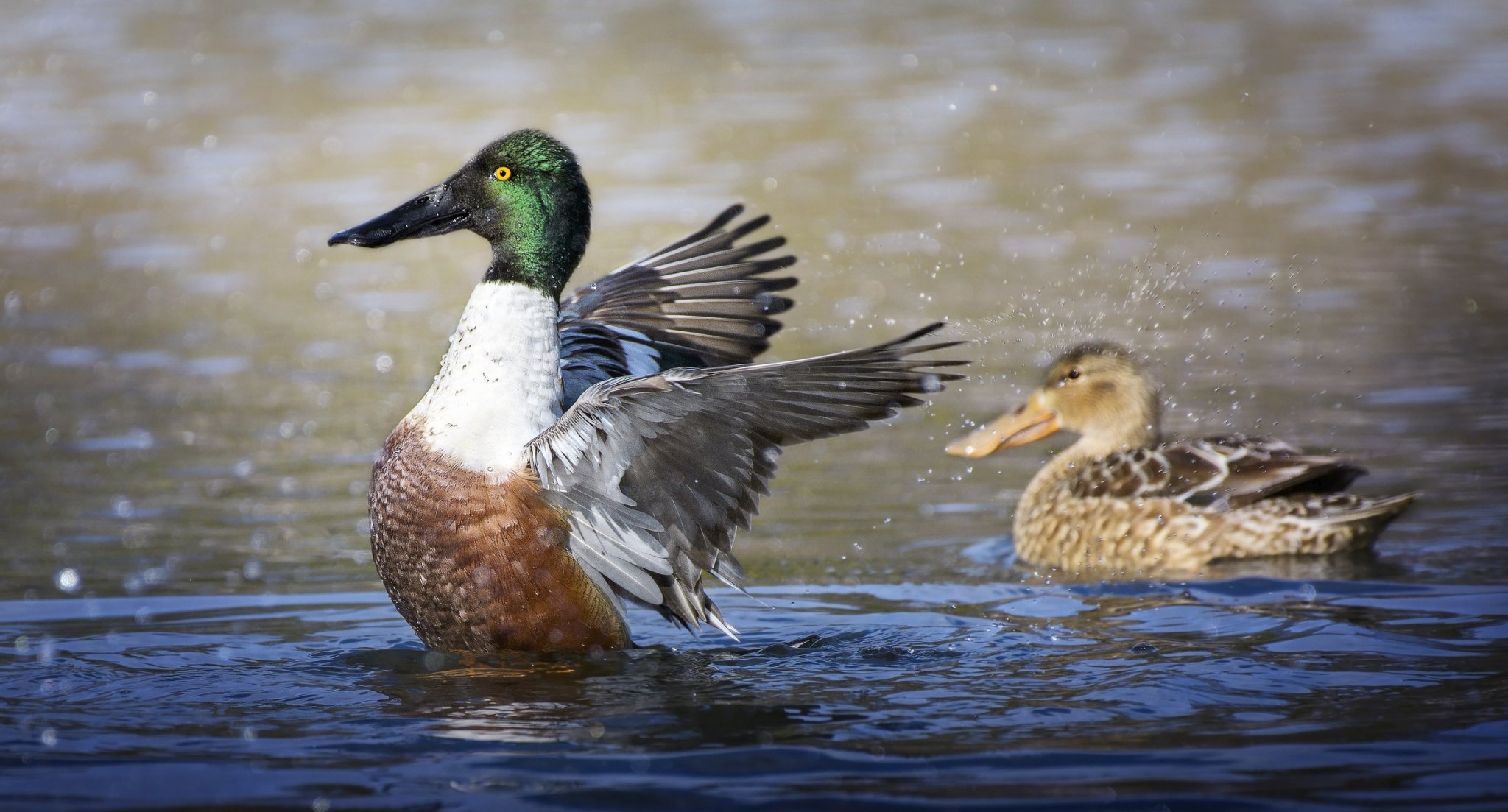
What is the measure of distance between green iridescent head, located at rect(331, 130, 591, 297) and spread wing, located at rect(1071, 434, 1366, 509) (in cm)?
272

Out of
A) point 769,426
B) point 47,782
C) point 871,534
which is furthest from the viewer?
point 871,534

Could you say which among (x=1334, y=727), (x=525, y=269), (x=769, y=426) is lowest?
(x=1334, y=727)

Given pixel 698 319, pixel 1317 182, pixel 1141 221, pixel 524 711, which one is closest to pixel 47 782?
pixel 524 711

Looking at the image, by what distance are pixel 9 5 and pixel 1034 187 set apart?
14965mm

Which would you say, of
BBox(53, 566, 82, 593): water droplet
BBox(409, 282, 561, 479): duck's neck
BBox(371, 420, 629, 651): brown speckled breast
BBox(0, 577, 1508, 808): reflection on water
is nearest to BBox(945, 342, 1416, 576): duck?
BBox(0, 577, 1508, 808): reflection on water

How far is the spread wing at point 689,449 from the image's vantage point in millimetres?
4641

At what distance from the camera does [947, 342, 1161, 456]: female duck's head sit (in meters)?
7.67

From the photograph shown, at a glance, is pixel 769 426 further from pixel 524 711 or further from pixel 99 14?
pixel 99 14

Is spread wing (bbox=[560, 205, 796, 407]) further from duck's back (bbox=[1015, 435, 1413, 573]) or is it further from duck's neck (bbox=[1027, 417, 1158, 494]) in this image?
duck's neck (bbox=[1027, 417, 1158, 494])

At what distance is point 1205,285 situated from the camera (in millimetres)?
10867

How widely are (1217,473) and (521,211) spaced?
3.03 m

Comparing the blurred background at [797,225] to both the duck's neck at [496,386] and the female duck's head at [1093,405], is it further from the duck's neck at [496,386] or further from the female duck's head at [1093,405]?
the duck's neck at [496,386]

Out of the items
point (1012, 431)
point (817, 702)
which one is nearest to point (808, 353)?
point (1012, 431)

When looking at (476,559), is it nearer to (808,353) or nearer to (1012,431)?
(1012,431)
